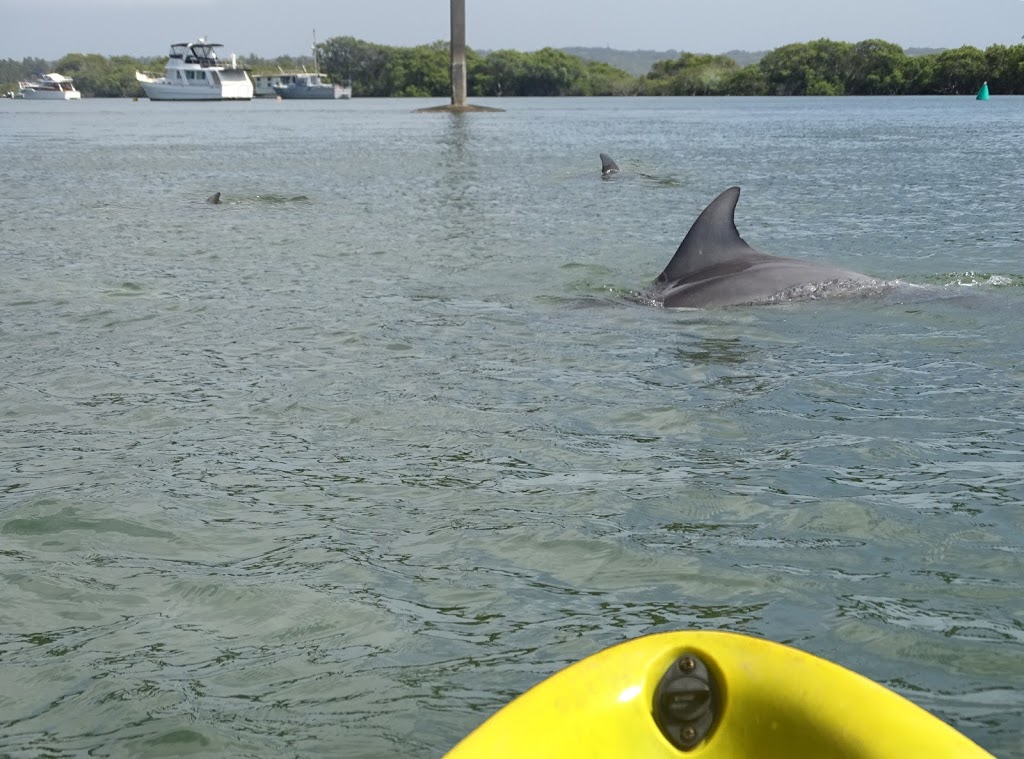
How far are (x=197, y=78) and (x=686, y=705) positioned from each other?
431ft

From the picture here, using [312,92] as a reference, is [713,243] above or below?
below

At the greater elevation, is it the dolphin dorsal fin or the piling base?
the piling base

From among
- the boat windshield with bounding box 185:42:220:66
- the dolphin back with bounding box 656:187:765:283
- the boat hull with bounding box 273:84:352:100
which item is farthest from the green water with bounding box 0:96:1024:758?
the boat hull with bounding box 273:84:352:100

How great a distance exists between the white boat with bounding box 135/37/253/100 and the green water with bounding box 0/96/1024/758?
118479mm

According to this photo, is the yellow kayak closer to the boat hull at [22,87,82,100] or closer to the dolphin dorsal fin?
the dolphin dorsal fin

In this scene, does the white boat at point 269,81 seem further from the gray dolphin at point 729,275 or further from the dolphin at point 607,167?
the gray dolphin at point 729,275

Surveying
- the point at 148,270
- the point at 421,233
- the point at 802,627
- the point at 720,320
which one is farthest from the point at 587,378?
the point at 421,233

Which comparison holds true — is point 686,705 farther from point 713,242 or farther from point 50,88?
point 50,88

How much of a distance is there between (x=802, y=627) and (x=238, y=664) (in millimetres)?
1778

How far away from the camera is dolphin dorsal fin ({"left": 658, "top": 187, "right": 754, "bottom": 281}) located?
9414mm

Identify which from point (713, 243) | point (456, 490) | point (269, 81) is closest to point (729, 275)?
point (713, 243)

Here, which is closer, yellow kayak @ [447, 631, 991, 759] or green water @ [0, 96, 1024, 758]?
yellow kayak @ [447, 631, 991, 759]

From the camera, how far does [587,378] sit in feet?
23.4

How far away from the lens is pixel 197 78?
12531 centimetres
